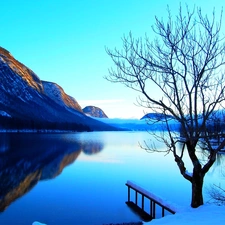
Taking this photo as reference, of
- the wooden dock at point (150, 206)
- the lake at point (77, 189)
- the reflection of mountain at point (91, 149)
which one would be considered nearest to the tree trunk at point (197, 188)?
the wooden dock at point (150, 206)

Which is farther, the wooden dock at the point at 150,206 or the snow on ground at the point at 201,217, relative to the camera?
the wooden dock at the point at 150,206

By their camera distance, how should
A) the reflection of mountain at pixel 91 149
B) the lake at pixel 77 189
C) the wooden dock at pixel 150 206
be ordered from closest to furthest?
the wooden dock at pixel 150 206 < the lake at pixel 77 189 < the reflection of mountain at pixel 91 149

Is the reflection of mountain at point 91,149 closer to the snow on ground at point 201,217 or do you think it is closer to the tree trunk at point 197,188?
the tree trunk at point 197,188

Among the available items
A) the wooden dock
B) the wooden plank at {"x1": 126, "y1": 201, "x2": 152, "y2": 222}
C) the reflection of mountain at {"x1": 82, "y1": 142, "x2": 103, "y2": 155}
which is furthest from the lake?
the reflection of mountain at {"x1": 82, "y1": 142, "x2": 103, "y2": 155}

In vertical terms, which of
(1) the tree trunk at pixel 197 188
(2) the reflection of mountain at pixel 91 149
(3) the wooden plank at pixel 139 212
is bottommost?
(3) the wooden plank at pixel 139 212

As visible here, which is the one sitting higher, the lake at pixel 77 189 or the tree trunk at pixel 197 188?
the tree trunk at pixel 197 188

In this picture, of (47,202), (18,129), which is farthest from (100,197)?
(18,129)

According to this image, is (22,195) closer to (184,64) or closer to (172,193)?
(172,193)

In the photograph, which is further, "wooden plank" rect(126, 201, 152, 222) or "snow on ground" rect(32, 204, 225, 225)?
"wooden plank" rect(126, 201, 152, 222)

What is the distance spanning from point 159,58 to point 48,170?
26.8 m

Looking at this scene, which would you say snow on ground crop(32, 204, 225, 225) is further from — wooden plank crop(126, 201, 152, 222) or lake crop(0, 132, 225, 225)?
wooden plank crop(126, 201, 152, 222)

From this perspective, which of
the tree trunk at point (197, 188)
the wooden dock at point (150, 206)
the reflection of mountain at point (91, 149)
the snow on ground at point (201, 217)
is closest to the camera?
the snow on ground at point (201, 217)

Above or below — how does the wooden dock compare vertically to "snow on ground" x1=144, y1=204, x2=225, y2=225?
below

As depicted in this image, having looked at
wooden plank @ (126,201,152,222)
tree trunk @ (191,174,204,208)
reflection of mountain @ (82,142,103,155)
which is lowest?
wooden plank @ (126,201,152,222)
